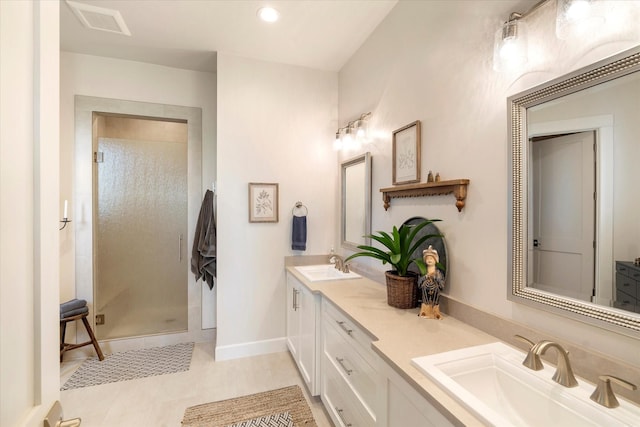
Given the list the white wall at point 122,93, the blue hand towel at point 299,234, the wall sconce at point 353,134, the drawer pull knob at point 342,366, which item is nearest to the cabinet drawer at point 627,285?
the drawer pull knob at point 342,366

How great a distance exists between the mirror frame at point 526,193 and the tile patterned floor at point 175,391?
4.88 feet

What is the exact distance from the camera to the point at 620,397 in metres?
0.81

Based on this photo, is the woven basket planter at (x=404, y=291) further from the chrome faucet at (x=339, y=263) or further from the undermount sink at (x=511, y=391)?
the chrome faucet at (x=339, y=263)

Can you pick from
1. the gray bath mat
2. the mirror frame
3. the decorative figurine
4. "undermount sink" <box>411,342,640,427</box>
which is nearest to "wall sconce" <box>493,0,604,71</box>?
the mirror frame

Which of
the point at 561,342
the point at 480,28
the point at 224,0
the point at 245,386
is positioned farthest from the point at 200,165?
the point at 561,342

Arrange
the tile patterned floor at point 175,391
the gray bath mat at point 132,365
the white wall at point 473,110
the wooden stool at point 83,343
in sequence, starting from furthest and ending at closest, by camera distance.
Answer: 1. the wooden stool at point 83,343
2. the gray bath mat at point 132,365
3. the tile patterned floor at point 175,391
4. the white wall at point 473,110

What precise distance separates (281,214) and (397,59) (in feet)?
5.39

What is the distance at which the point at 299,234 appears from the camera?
2.69m

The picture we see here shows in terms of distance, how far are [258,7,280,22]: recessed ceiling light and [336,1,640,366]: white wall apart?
0.84 m

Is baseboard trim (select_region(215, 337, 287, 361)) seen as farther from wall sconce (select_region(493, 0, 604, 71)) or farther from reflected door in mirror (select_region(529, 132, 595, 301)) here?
wall sconce (select_region(493, 0, 604, 71))

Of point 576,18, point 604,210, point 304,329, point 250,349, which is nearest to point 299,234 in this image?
point 304,329

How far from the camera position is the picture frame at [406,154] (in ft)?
5.71

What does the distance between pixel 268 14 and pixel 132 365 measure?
3159mm

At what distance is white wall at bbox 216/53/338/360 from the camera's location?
8.49 feet
